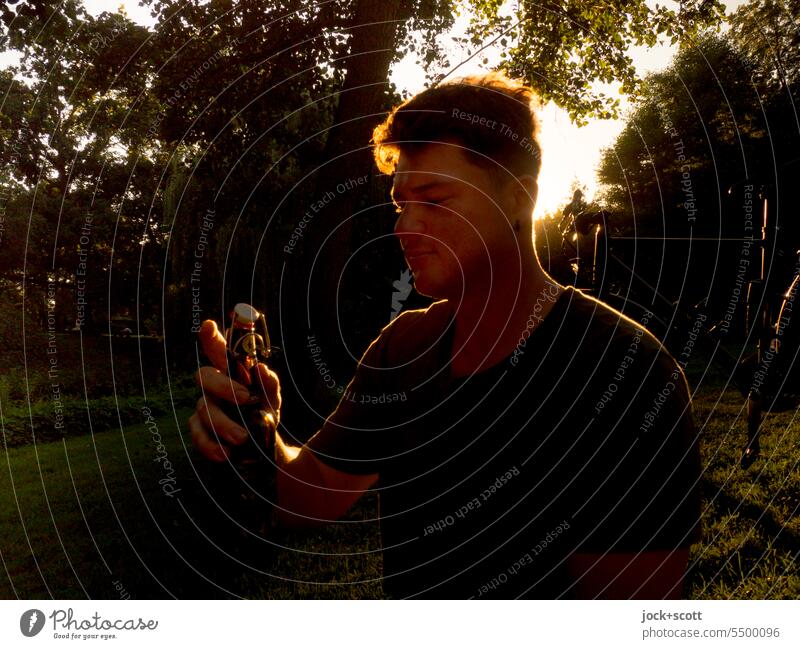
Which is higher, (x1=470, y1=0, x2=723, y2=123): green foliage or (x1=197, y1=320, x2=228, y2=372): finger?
Answer: (x1=470, y1=0, x2=723, y2=123): green foliage

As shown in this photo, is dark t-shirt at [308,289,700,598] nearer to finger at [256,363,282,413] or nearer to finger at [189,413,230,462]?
finger at [256,363,282,413]

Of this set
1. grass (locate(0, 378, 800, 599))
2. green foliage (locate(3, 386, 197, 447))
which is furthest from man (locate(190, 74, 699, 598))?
green foliage (locate(3, 386, 197, 447))

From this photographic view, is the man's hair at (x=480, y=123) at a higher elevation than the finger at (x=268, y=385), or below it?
higher

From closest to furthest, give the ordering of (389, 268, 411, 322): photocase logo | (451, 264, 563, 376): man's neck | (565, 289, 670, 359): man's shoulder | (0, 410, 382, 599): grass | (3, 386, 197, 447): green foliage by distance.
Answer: (565, 289, 670, 359): man's shoulder
(451, 264, 563, 376): man's neck
(0, 410, 382, 599): grass
(389, 268, 411, 322): photocase logo
(3, 386, 197, 447): green foliage

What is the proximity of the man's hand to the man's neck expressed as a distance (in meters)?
0.52

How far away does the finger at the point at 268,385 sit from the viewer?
3.64ft

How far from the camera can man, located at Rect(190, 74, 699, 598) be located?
1051 mm

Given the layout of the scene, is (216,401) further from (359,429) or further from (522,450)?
(522,450)

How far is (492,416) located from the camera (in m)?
1.21

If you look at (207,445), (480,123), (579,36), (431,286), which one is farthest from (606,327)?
(579,36)
